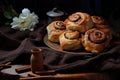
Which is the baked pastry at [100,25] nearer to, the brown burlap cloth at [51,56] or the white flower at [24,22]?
the brown burlap cloth at [51,56]

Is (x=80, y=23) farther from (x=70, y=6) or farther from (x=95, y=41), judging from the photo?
(x=70, y=6)

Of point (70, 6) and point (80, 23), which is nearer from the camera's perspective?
point (80, 23)

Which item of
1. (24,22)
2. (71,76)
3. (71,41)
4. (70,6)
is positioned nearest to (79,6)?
(70,6)

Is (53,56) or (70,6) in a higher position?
(70,6)

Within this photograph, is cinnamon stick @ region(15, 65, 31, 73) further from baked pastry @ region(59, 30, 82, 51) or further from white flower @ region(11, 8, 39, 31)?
white flower @ region(11, 8, 39, 31)

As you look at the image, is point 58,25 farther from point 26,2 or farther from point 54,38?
point 26,2

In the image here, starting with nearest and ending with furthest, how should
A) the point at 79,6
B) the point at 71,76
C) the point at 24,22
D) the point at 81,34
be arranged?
the point at 71,76, the point at 81,34, the point at 24,22, the point at 79,6

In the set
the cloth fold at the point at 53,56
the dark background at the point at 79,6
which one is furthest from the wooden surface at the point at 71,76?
the dark background at the point at 79,6

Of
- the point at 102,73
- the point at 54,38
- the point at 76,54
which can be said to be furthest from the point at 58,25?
the point at 102,73
